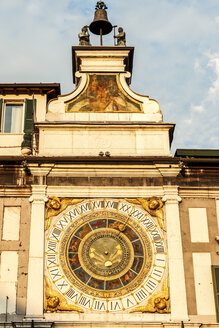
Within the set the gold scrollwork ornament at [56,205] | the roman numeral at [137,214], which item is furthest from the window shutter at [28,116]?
the roman numeral at [137,214]

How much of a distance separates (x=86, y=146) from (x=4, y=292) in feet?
18.0

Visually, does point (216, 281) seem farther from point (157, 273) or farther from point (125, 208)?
point (125, 208)

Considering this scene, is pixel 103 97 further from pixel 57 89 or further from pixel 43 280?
pixel 43 280

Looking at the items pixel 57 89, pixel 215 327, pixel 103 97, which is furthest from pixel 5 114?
pixel 215 327

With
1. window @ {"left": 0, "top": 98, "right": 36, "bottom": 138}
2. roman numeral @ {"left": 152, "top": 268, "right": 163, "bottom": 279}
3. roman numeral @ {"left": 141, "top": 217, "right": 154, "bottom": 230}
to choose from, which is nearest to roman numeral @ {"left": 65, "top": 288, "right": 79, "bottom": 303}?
roman numeral @ {"left": 152, "top": 268, "right": 163, "bottom": 279}

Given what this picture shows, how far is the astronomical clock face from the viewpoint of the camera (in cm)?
1809

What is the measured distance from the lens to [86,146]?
20547 millimetres

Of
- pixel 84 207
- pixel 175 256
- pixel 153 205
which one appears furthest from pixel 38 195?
pixel 175 256

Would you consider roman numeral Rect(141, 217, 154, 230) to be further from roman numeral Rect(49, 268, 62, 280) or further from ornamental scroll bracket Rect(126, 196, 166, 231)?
roman numeral Rect(49, 268, 62, 280)

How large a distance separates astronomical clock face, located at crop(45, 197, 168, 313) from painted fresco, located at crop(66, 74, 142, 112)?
3.67 meters

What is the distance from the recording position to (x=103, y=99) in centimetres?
2175

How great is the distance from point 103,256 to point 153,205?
2236 millimetres

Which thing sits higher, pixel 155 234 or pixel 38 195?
pixel 38 195

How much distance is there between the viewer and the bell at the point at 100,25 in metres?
24.8
